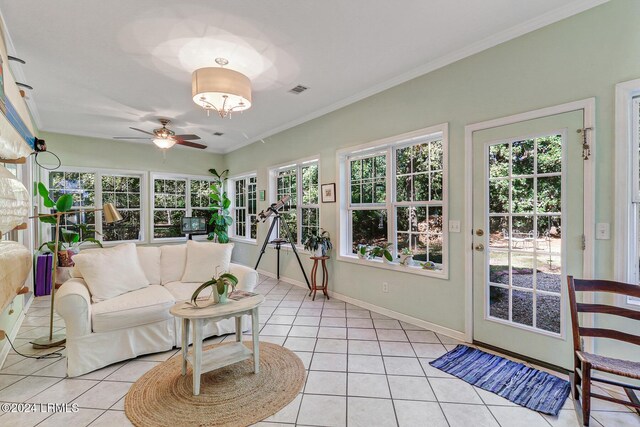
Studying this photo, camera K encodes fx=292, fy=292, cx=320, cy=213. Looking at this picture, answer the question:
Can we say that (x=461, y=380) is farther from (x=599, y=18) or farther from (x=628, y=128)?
(x=599, y=18)

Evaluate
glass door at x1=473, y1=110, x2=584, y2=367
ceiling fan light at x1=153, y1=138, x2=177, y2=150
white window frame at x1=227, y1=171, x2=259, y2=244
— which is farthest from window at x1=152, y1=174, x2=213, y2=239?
glass door at x1=473, y1=110, x2=584, y2=367

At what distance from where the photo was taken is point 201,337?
6.81ft

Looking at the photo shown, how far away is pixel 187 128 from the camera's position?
203 inches

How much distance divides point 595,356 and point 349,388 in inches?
60.7

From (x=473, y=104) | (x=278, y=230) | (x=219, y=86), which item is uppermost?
(x=219, y=86)

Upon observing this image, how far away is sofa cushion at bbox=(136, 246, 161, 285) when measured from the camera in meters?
3.22

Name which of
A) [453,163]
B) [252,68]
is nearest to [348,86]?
[252,68]

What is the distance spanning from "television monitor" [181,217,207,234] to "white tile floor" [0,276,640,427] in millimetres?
3296

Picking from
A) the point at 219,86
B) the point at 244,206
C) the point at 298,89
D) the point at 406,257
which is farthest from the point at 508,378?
the point at 244,206

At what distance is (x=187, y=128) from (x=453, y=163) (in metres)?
4.42

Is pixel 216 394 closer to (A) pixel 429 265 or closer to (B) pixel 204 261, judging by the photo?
(B) pixel 204 261

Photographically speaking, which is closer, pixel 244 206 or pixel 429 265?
pixel 429 265

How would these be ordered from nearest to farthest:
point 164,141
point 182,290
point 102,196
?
1. point 182,290
2. point 164,141
3. point 102,196

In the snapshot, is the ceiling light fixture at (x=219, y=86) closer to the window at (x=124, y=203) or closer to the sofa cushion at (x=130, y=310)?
the sofa cushion at (x=130, y=310)
